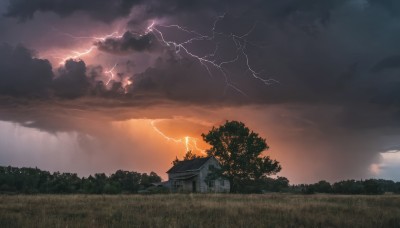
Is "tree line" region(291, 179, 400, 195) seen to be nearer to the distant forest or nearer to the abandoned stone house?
the distant forest

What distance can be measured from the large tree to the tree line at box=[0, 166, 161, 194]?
11.9 m

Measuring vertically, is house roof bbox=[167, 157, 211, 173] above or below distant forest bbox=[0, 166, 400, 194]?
above

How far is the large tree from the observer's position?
2055 inches

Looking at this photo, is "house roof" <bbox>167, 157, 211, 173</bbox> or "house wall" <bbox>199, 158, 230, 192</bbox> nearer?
"house wall" <bbox>199, 158, 230, 192</bbox>

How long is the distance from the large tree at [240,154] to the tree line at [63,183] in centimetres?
1192

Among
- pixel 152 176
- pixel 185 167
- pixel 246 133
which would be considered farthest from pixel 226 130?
pixel 152 176

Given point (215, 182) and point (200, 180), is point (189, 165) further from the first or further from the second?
point (215, 182)

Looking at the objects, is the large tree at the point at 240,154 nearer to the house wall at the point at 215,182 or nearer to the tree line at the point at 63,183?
the house wall at the point at 215,182

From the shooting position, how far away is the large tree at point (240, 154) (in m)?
52.2

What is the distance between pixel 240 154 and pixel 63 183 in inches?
863

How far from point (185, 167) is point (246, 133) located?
13.6 m

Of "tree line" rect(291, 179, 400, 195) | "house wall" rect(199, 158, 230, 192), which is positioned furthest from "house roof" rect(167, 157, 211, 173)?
"tree line" rect(291, 179, 400, 195)

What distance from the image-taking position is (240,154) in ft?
172

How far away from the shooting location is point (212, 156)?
56.5 meters
